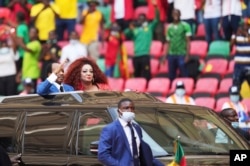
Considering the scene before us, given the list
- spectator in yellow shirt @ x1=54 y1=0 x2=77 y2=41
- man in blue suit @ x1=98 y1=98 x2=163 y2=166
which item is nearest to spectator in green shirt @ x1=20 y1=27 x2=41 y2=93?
spectator in yellow shirt @ x1=54 y1=0 x2=77 y2=41

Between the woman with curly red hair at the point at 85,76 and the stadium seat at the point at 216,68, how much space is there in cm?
1048

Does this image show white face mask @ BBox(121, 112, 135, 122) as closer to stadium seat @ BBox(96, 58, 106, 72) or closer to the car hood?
the car hood

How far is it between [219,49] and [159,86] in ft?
5.22

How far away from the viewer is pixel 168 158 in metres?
13.0

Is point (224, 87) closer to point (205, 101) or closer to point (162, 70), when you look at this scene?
point (205, 101)

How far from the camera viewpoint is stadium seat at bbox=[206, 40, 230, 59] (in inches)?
1038

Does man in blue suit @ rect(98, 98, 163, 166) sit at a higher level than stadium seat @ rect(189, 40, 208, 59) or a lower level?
lower

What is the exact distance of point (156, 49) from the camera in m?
27.8

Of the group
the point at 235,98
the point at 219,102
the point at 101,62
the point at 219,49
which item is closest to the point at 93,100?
the point at 235,98

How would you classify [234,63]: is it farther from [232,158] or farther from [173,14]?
[232,158]

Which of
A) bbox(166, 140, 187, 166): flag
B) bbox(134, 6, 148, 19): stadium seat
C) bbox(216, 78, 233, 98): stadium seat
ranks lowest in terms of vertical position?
bbox(166, 140, 187, 166): flag

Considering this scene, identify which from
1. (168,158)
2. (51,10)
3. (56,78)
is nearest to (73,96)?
(56,78)

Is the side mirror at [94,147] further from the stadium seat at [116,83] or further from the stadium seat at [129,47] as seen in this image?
the stadium seat at [129,47]

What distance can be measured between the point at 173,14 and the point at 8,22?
4.91 metres
